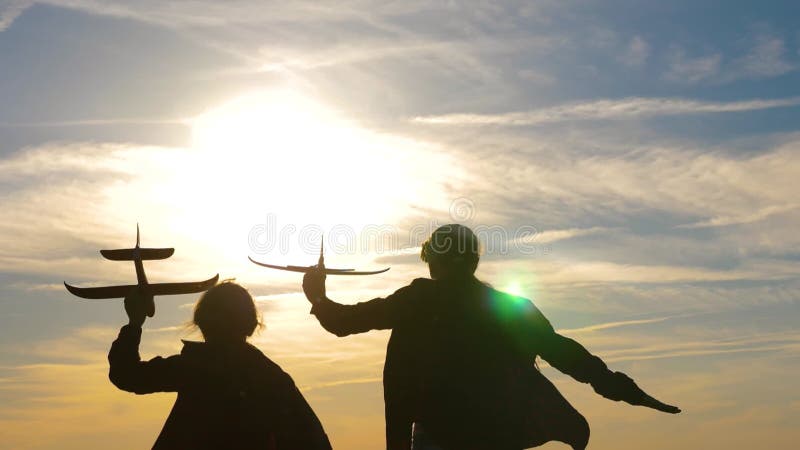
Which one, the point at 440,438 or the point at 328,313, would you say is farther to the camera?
the point at 328,313

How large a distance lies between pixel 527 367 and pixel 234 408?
311cm

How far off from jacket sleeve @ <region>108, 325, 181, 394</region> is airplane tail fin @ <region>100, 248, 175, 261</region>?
0.76 metres

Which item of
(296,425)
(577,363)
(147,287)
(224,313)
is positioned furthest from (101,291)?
(577,363)

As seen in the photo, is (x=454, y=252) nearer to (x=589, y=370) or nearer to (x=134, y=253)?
(x=589, y=370)

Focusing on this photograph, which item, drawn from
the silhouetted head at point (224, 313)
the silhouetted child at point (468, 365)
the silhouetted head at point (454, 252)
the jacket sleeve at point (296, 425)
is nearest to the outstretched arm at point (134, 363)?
the silhouetted head at point (224, 313)

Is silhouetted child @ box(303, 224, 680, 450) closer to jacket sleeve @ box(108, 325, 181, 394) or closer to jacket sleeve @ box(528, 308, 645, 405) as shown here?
jacket sleeve @ box(528, 308, 645, 405)

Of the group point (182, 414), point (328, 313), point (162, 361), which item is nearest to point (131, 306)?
point (162, 361)

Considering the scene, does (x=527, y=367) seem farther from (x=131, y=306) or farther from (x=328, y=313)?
(x=131, y=306)

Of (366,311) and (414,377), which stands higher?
(366,311)

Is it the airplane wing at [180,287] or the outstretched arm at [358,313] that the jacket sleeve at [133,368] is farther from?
the outstretched arm at [358,313]

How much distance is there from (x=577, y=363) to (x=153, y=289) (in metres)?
4.43

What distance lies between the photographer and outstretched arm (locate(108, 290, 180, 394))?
8516mm

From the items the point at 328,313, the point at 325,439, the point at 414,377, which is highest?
the point at 328,313

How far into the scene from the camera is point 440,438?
849 cm
